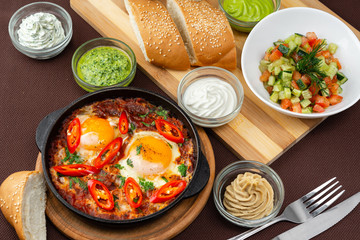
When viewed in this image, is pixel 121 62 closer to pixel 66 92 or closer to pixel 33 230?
pixel 66 92

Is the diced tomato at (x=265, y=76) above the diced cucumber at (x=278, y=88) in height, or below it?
above

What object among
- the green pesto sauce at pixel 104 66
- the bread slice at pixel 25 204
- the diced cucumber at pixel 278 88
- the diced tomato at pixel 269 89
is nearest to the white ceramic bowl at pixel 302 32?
the diced tomato at pixel 269 89

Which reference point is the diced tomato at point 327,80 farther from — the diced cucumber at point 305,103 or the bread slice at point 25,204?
the bread slice at point 25,204

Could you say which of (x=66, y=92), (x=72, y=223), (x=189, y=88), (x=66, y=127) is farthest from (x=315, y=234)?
(x=66, y=92)

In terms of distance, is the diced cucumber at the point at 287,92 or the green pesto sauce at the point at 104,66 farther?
the green pesto sauce at the point at 104,66

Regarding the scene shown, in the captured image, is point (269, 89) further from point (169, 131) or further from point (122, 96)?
point (122, 96)

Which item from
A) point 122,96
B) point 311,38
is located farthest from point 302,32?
point 122,96

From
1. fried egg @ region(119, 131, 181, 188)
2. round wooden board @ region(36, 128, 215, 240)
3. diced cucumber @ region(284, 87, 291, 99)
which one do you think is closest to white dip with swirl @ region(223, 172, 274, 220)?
round wooden board @ region(36, 128, 215, 240)
